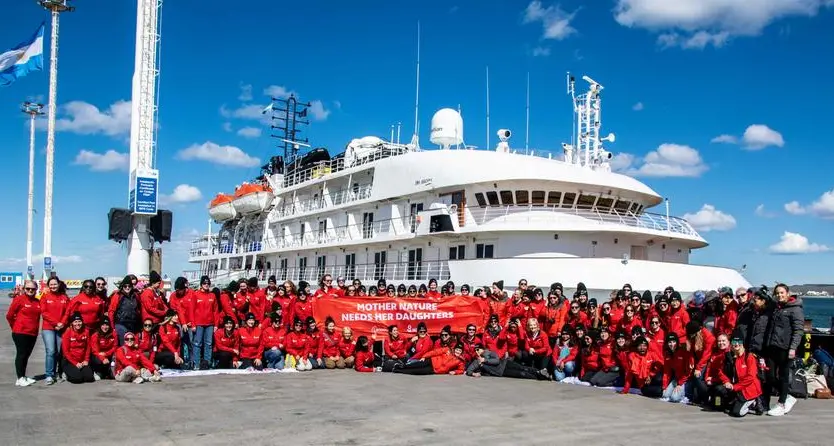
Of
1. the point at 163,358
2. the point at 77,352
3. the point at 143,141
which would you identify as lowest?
the point at 163,358

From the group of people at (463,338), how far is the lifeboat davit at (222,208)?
2667 centimetres

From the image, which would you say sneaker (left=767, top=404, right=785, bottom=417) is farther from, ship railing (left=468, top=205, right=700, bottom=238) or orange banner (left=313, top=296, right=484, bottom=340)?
ship railing (left=468, top=205, right=700, bottom=238)

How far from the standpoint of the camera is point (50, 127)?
37.7 m

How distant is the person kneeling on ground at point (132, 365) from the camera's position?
10914mm

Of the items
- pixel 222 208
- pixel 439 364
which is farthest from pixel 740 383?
pixel 222 208

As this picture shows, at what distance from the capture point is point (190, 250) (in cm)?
4734

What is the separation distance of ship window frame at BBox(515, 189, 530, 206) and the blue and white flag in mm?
21669

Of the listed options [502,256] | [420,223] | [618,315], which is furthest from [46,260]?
[618,315]

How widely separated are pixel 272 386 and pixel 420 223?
12795 mm

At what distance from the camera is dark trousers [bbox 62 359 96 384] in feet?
35.0

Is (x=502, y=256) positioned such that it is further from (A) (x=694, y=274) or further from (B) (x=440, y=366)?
(B) (x=440, y=366)

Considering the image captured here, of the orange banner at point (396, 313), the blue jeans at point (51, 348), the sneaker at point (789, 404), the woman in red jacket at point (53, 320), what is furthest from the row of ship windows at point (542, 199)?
the blue jeans at point (51, 348)

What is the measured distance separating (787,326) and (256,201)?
101 feet

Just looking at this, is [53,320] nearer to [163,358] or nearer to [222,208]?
[163,358]
